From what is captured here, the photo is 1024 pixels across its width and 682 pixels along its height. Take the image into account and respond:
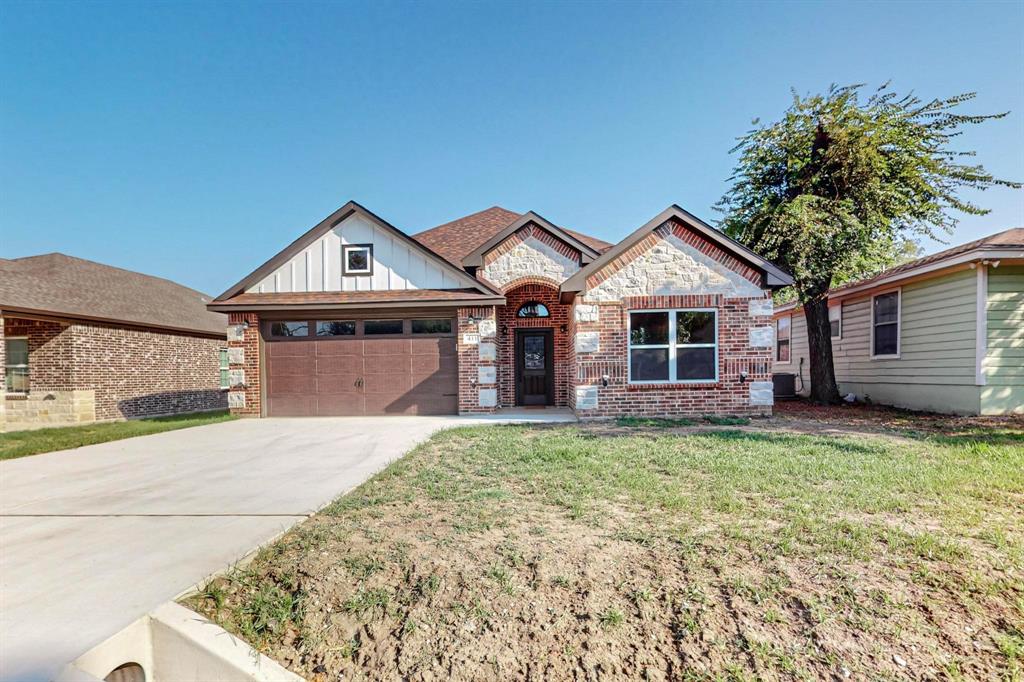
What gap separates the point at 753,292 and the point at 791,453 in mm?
5329

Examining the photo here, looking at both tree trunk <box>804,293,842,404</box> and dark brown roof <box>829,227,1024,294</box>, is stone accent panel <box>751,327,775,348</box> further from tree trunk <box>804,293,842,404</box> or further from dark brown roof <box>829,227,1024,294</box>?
dark brown roof <box>829,227,1024,294</box>

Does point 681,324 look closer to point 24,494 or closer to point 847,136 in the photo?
point 847,136

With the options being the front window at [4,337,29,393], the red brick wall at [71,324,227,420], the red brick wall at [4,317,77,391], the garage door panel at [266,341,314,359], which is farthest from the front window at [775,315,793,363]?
the front window at [4,337,29,393]

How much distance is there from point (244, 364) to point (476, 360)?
583 centimetres

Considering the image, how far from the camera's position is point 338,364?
12109 mm

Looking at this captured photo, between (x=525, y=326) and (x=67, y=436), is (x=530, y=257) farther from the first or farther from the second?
(x=67, y=436)

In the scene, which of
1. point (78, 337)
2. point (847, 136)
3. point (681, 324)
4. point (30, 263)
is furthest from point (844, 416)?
point (30, 263)

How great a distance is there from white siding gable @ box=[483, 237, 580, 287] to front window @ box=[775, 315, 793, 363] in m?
9.21

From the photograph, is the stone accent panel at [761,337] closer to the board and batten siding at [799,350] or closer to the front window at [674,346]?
the front window at [674,346]

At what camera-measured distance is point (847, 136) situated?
11.7 m

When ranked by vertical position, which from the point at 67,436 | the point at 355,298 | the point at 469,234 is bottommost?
the point at 67,436

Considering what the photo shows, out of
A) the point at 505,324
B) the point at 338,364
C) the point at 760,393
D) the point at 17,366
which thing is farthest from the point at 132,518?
the point at 17,366

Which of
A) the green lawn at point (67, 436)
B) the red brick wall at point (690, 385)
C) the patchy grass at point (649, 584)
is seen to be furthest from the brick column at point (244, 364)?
the patchy grass at point (649, 584)

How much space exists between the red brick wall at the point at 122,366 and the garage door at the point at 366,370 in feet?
17.4
